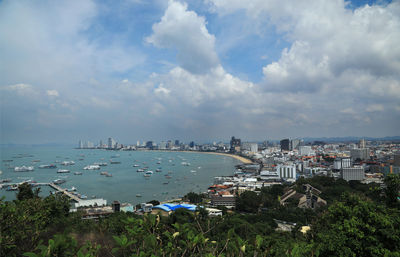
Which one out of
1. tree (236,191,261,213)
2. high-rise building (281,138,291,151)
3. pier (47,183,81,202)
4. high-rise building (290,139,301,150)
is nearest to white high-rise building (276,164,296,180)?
tree (236,191,261,213)

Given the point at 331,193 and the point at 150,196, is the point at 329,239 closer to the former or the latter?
the point at 331,193

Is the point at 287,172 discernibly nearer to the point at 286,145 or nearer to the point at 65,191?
the point at 65,191

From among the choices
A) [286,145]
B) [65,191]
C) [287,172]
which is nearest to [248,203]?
[65,191]

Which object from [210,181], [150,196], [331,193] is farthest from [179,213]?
[210,181]

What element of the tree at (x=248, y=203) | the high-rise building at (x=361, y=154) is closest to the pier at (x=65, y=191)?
the tree at (x=248, y=203)

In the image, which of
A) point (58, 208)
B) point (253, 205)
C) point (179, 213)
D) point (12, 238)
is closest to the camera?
point (12, 238)

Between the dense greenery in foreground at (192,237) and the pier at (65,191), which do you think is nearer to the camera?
Result: the dense greenery in foreground at (192,237)

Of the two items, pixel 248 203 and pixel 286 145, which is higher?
pixel 286 145

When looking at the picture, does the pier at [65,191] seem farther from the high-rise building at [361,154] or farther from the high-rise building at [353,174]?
the high-rise building at [361,154]

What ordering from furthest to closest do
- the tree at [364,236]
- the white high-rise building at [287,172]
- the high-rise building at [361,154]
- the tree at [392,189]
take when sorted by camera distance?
the high-rise building at [361,154] < the white high-rise building at [287,172] < the tree at [392,189] < the tree at [364,236]

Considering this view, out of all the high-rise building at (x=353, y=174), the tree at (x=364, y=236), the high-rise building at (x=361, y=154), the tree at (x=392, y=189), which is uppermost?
the tree at (x=392, y=189)

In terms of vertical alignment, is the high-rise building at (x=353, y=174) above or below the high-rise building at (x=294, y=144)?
below
